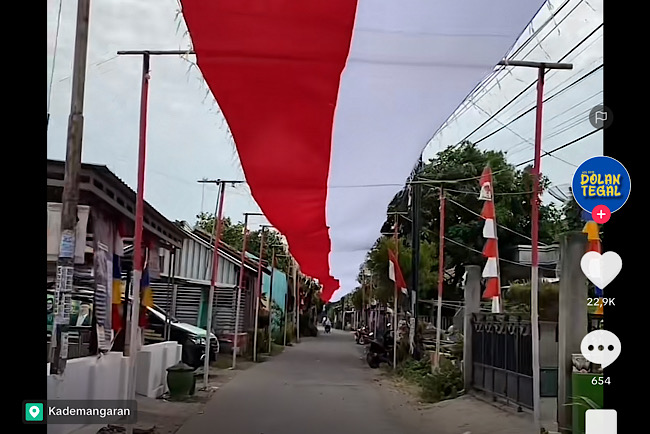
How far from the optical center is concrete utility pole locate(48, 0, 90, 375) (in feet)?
16.1

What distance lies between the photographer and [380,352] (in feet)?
55.1

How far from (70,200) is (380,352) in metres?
12.5

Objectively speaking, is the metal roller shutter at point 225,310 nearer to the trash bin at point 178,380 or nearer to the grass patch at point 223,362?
the grass patch at point 223,362

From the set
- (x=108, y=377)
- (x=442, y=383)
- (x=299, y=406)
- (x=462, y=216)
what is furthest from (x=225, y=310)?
(x=108, y=377)

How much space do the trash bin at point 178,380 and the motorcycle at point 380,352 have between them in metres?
7.56

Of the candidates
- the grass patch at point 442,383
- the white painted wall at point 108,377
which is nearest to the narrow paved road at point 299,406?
the grass patch at point 442,383

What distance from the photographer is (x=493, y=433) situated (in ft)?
24.9

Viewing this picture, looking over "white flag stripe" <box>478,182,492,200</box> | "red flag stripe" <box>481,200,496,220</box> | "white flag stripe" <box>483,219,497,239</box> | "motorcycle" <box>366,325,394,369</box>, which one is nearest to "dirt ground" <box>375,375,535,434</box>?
"white flag stripe" <box>483,219,497,239</box>

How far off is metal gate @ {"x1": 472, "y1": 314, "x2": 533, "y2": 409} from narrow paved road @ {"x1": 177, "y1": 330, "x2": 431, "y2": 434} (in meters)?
1.23

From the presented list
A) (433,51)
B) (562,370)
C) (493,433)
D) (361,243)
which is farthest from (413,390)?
(433,51)

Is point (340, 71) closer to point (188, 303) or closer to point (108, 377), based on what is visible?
point (108, 377)

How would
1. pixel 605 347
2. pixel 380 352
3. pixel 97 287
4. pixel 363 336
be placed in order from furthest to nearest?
pixel 363 336 < pixel 380 352 < pixel 97 287 < pixel 605 347

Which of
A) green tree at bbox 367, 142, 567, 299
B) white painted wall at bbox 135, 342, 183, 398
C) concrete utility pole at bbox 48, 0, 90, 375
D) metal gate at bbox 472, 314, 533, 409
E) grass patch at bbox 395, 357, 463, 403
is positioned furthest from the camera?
green tree at bbox 367, 142, 567, 299

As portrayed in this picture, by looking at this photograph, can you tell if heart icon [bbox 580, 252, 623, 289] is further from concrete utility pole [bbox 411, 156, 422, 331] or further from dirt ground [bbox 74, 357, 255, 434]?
concrete utility pole [bbox 411, 156, 422, 331]
